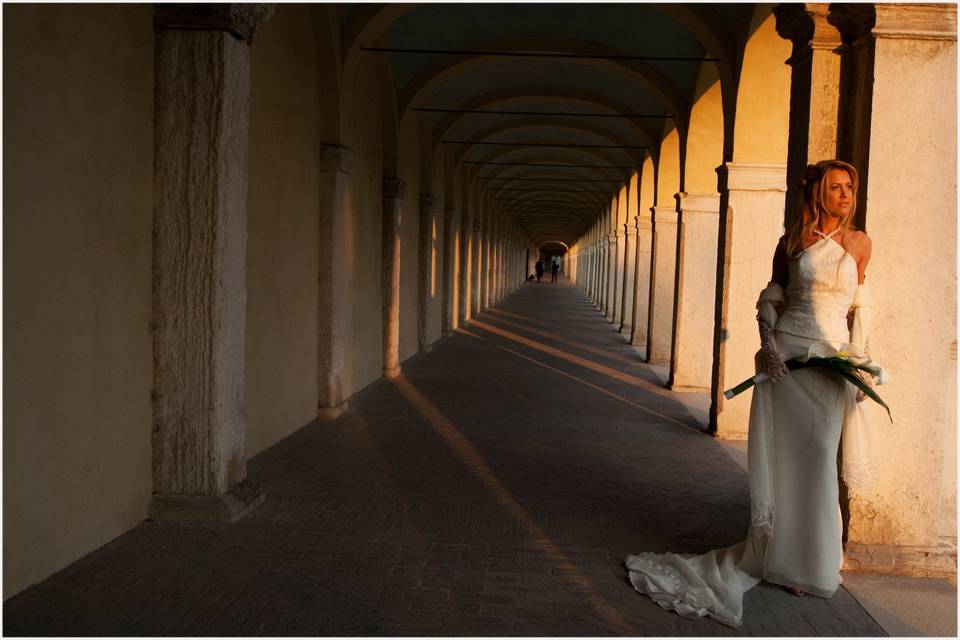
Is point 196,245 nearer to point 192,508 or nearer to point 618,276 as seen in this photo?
point 192,508

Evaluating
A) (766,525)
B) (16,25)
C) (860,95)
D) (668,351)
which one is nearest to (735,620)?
(766,525)

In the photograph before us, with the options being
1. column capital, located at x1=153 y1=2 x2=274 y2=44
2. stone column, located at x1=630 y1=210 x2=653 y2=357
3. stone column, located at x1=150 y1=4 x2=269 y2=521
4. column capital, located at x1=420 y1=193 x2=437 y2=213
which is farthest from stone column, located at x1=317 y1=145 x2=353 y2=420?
stone column, located at x1=630 y1=210 x2=653 y2=357

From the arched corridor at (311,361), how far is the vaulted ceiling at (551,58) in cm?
17

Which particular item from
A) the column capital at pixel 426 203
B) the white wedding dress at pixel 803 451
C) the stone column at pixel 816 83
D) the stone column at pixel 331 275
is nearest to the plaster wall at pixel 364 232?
the stone column at pixel 331 275

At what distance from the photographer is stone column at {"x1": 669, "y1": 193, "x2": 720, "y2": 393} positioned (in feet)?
37.5

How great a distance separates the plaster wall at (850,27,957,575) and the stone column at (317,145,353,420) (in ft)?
18.6

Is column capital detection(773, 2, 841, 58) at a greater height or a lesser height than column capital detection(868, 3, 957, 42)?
greater

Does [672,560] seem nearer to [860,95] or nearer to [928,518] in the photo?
[928,518]

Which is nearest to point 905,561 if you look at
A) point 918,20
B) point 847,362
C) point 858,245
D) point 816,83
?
point 847,362

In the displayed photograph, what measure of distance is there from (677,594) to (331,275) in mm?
5627

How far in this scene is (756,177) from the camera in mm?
8539

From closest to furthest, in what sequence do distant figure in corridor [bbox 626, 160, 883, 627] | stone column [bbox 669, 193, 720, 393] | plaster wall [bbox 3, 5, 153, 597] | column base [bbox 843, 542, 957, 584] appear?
1. plaster wall [bbox 3, 5, 153, 597]
2. distant figure in corridor [bbox 626, 160, 883, 627]
3. column base [bbox 843, 542, 957, 584]
4. stone column [bbox 669, 193, 720, 393]

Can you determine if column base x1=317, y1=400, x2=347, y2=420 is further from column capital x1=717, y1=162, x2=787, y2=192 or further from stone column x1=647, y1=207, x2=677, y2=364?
stone column x1=647, y1=207, x2=677, y2=364

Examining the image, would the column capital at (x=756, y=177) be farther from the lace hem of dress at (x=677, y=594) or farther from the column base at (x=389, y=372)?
the column base at (x=389, y=372)
